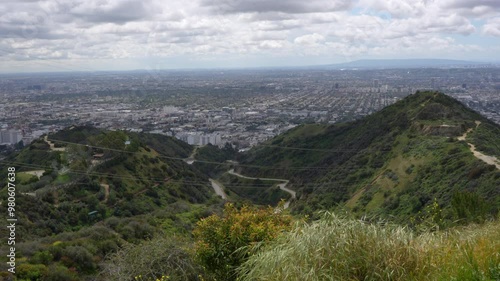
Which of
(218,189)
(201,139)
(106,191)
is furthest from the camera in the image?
(201,139)

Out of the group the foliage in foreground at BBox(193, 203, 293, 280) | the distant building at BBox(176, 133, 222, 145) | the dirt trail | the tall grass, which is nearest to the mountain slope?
the dirt trail

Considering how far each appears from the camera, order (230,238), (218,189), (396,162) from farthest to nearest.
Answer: (218,189) → (396,162) → (230,238)

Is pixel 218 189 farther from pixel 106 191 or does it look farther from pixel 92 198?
pixel 92 198

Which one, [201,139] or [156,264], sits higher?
[156,264]

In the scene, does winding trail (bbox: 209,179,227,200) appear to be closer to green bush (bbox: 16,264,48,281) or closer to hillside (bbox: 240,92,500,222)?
hillside (bbox: 240,92,500,222)

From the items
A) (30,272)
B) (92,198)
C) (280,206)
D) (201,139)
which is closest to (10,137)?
(92,198)
